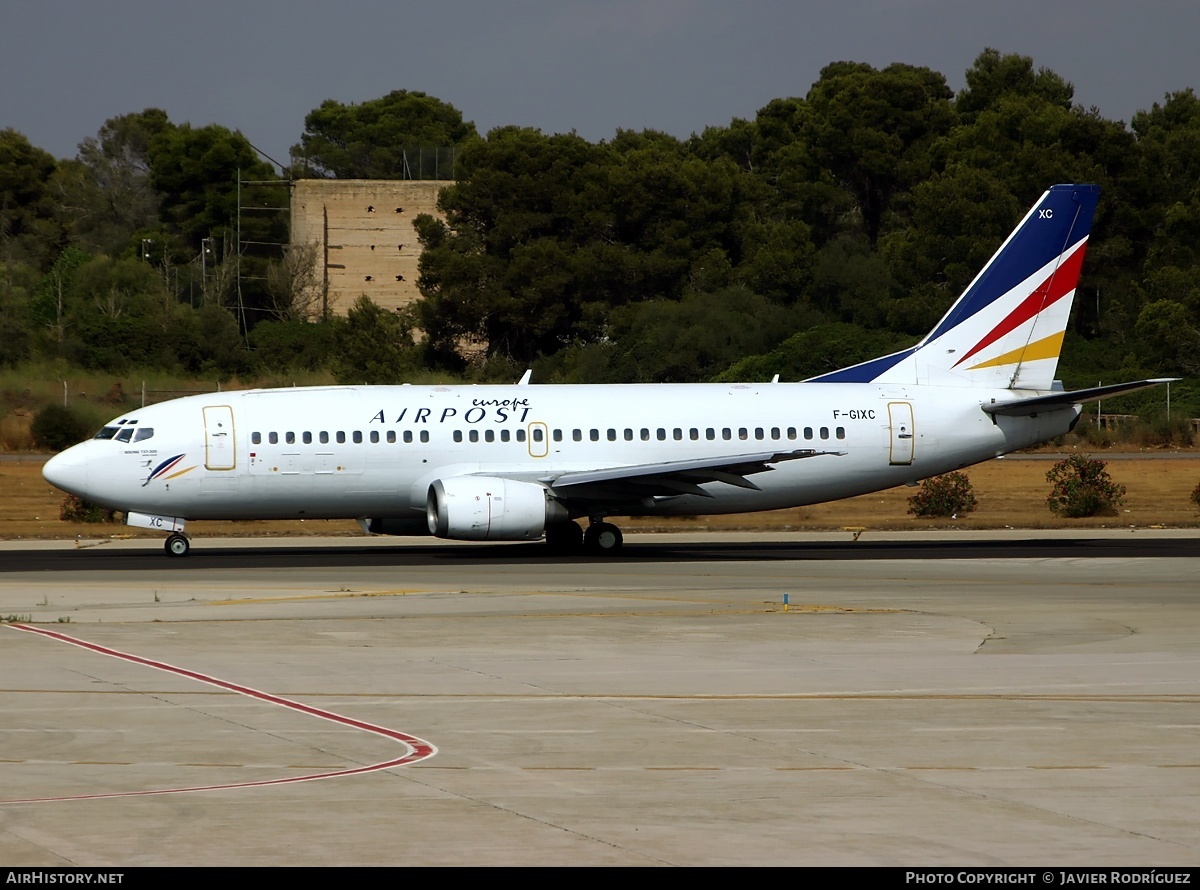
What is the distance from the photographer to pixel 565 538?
113 ft

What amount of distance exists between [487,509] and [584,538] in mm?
3667

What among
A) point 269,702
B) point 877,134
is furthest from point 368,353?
point 269,702

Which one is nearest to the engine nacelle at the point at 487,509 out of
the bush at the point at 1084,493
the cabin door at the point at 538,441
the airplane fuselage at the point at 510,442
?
the airplane fuselage at the point at 510,442

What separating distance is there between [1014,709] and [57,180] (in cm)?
12578

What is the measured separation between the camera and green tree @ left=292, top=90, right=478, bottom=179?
146 meters

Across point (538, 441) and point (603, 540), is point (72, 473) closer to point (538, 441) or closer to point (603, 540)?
point (538, 441)

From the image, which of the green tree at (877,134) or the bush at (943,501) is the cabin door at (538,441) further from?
the green tree at (877,134)

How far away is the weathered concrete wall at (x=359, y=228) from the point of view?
10925 centimetres

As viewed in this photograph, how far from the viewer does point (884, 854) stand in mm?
9875

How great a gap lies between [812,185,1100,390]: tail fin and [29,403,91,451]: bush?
32.6 meters

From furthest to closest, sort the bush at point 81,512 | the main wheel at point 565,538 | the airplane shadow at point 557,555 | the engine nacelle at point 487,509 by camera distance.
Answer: the bush at point 81,512 < the main wheel at point 565,538 < the airplane shadow at point 557,555 < the engine nacelle at point 487,509

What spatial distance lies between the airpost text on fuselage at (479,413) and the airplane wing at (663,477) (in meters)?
1.51

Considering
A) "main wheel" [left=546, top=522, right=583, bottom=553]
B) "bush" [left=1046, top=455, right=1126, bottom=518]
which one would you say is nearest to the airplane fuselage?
"main wheel" [left=546, top=522, right=583, bottom=553]
